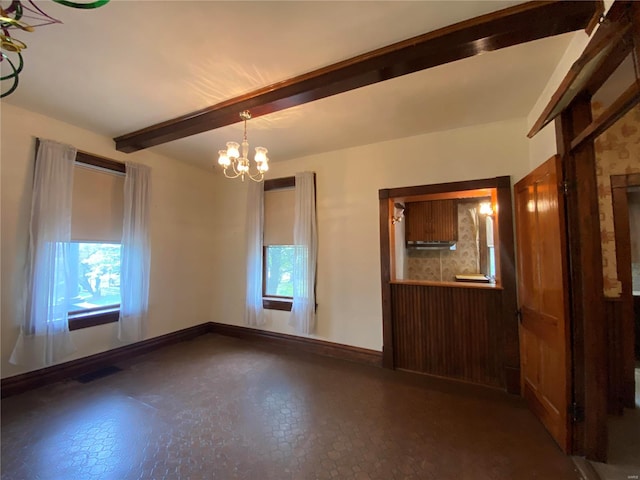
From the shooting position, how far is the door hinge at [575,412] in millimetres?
1875

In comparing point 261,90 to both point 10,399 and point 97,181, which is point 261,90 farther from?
point 10,399

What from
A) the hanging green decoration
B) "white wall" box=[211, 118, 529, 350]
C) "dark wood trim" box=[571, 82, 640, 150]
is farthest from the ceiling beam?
"white wall" box=[211, 118, 529, 350]

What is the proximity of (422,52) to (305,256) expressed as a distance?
269cm

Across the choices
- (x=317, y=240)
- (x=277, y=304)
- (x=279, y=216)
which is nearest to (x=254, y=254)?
(x=279, y=216)

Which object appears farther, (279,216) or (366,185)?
(279,216)

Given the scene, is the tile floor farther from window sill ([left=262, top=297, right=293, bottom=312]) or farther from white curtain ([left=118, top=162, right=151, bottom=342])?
white curtain ([left=118, top=162, right=151, bottom=342])

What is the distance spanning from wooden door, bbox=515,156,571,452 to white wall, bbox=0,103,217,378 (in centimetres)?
455

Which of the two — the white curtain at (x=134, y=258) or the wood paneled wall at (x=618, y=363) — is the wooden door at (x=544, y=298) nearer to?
the wood paneled wall at (x=618, y=363)

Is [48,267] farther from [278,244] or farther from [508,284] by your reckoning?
[508,284]

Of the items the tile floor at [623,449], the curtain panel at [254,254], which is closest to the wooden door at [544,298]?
the tile floor at [623,449]

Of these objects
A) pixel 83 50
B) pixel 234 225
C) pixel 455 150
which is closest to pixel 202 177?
pixel 234 225

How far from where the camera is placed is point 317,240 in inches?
154

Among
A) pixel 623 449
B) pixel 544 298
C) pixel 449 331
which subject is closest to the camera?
pixel 623 449

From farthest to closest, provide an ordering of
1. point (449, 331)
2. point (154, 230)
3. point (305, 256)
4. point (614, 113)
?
1. point (154, 230)
2. point (305, 256)
3. point (449, 331)
4. point (614, 113)
